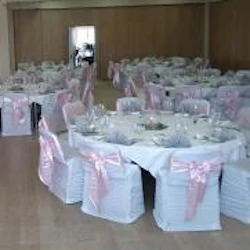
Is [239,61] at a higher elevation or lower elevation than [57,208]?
higher

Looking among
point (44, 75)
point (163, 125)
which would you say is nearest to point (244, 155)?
point (163, 125)

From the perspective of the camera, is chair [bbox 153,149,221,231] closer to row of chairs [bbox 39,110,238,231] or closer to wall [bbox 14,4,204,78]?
row of chairs [bbox 39,110,238,231]

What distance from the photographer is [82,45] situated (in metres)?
19.9

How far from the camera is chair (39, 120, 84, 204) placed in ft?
19.6

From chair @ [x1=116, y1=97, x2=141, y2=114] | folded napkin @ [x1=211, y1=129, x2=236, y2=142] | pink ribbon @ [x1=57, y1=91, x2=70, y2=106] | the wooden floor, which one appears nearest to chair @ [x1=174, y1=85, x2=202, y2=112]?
chair @ [x1=116, y1=97, x2=141, y2=114]

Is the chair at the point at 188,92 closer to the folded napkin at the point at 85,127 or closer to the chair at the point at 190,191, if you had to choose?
the folded napkin at the point at 85,127

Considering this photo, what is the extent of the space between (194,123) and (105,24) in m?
13.9

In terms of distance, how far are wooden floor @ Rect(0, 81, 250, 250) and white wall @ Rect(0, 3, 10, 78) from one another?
42.1 feet

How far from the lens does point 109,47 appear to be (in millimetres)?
20000

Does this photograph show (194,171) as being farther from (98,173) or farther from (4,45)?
(4,45)

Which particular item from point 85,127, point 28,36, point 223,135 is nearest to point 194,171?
point 223,135

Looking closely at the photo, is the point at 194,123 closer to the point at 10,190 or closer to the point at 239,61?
the point at 10,190

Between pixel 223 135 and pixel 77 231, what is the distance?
5.87 ft

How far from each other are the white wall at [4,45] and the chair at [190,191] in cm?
1426
